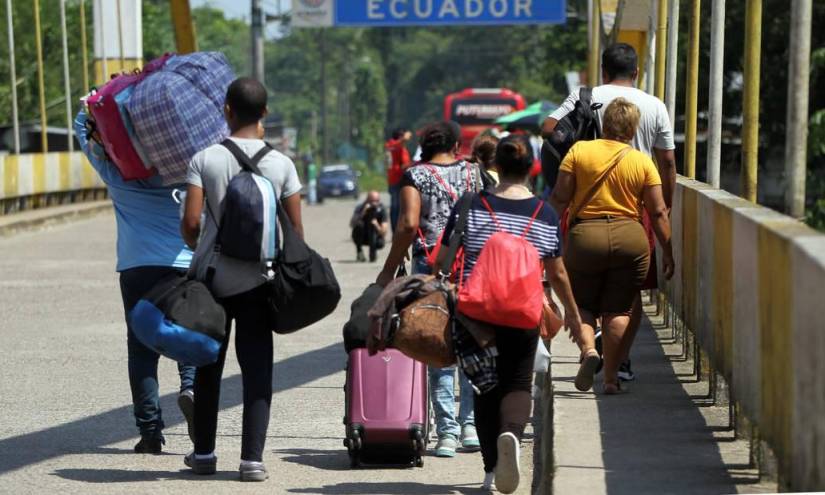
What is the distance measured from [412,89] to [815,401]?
13505 cm

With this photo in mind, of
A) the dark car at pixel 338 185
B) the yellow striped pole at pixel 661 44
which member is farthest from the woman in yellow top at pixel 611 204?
the dark car at pixel 338 185

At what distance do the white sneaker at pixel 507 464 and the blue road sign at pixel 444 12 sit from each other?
33.1 metres

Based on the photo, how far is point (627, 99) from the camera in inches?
364

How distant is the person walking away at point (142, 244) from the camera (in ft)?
26.7

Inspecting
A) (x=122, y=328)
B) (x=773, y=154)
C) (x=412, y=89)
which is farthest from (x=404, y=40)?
(x=122, y=328)

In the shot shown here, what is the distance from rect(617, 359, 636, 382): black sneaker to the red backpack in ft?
9.36

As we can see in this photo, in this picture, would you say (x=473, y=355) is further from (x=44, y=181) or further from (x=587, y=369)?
(x=44, y=181)

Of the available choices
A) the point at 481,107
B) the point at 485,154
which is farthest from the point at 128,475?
the point at 481,107

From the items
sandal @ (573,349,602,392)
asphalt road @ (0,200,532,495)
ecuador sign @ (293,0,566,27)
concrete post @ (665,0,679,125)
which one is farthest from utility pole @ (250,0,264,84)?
sandal @ (573,349,602,392)

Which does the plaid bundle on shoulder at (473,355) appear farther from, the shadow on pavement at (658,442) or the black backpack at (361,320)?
the black backpack at (361,320)

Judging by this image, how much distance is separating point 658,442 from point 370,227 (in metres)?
15.0

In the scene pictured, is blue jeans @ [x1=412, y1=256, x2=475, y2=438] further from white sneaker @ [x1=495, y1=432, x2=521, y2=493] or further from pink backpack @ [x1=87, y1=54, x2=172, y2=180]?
white sneaker @ [x1=495, y1=432, x2=521, y2=493]

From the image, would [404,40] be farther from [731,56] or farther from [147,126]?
[147,126]

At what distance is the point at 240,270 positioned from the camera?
286 inches
